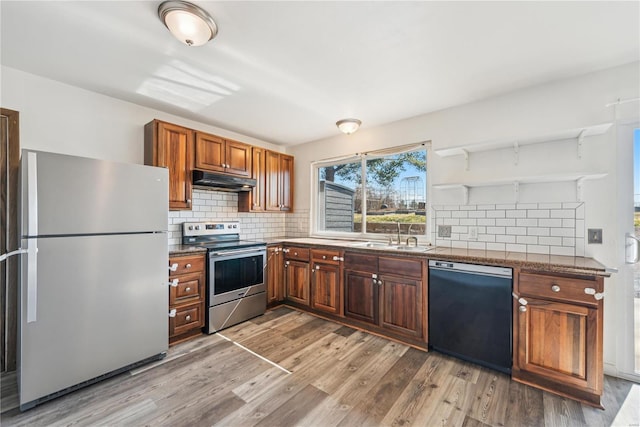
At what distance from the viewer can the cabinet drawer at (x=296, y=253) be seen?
3518 mm

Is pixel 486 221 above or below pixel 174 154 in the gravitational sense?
below

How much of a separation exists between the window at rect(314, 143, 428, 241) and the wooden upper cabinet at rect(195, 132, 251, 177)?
3.90ft

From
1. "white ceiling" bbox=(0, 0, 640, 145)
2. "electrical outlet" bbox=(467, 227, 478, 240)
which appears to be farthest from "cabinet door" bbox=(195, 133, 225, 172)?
"electrical outlet" bbox=(467, 227, 478, 240)

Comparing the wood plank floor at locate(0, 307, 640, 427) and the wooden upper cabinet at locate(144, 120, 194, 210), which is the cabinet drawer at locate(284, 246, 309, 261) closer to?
the wood plank floor at locate(0, 307, 640, 427)

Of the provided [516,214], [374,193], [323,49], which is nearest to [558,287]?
[516,214]

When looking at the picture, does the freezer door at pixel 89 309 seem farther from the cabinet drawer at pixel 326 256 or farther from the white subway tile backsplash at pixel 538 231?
the white subway tile backsplash at pixel 538 231

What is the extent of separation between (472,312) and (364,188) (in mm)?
2053

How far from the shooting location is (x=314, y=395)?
76.2 inches

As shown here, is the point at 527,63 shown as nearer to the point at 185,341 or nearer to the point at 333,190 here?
the point at 333,190

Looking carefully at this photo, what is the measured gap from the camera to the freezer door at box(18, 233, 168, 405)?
1771 mm

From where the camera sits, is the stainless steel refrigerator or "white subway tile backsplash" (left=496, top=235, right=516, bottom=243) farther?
"white subway tile backsplash" (left=496, top=235, right=516, bottom=243)

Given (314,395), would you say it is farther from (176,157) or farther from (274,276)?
(176,157)

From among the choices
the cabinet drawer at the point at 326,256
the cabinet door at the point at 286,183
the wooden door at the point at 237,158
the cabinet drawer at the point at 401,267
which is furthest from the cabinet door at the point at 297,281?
the wooden door at the point at 237,158

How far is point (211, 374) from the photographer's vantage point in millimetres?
2174
